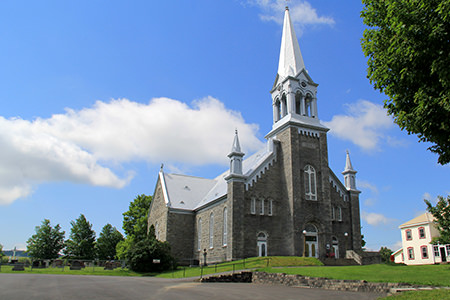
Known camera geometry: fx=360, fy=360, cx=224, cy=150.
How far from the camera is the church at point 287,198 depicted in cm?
3444

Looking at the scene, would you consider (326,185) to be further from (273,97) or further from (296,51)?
(296,51)

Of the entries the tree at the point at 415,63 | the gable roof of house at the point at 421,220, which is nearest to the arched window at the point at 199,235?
the gable roof of house at the point at 421,220

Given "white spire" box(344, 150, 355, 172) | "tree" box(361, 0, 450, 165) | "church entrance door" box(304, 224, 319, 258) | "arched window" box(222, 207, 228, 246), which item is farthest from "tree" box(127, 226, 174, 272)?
"tree" box(361, 0, 450, 165)

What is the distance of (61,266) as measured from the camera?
4378 cm

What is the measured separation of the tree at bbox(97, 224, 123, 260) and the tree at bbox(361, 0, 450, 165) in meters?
81.0

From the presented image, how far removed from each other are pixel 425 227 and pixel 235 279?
34.7 m

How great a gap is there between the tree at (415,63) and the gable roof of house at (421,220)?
4019 centimetres

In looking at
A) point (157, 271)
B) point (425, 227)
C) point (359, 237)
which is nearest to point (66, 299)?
point (157, 271)

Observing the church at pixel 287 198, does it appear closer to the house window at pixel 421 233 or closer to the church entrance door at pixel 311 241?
the church entrance door at pixel 311 241

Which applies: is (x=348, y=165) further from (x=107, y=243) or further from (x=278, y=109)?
(x=107, y=243)

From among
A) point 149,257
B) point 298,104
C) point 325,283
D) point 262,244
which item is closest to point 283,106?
point 298,104

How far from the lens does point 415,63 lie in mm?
11445

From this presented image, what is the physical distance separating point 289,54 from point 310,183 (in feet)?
51.9

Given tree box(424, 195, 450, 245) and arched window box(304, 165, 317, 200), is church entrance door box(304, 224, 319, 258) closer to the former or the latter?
arched window box(304, 165, 317, 200)
